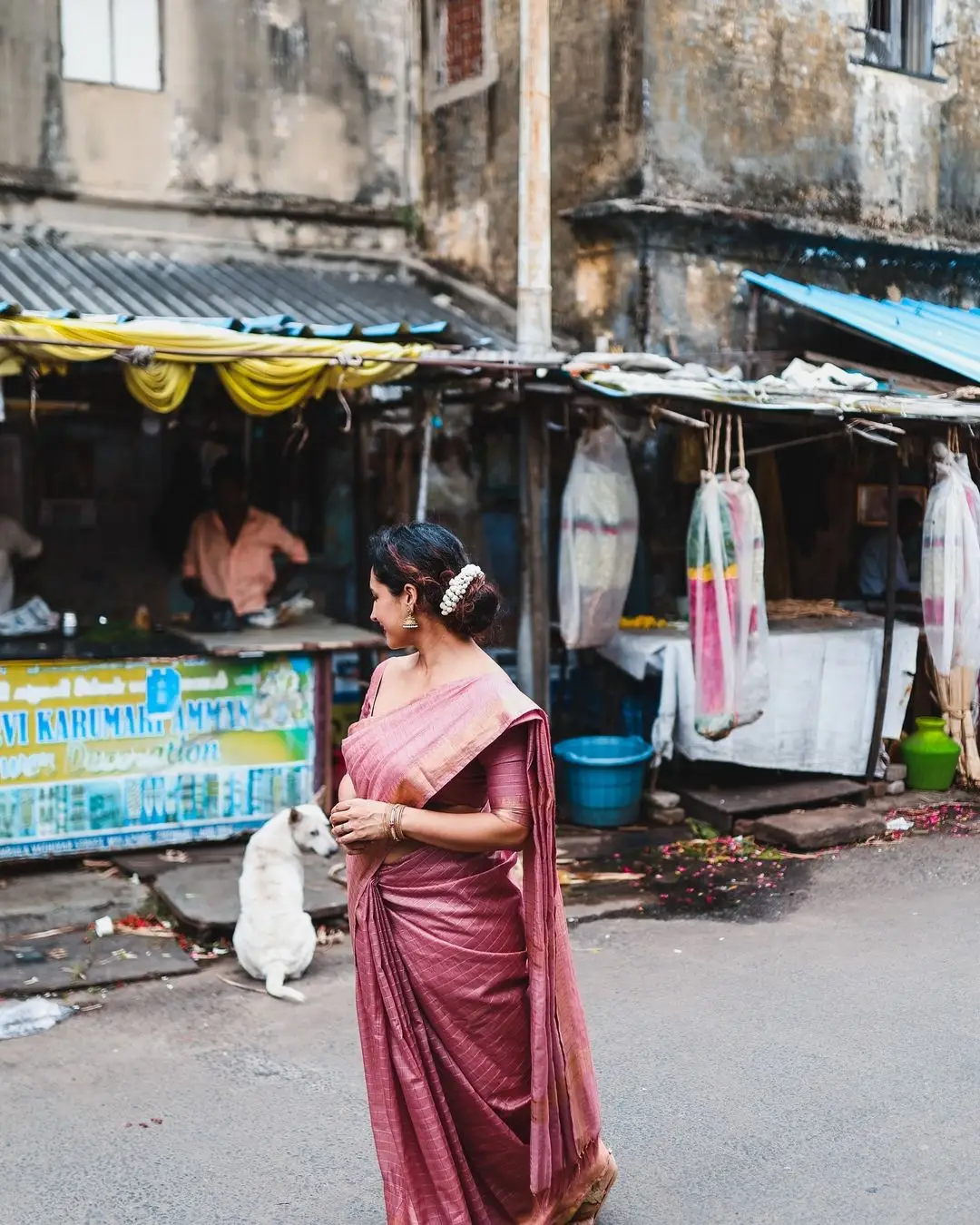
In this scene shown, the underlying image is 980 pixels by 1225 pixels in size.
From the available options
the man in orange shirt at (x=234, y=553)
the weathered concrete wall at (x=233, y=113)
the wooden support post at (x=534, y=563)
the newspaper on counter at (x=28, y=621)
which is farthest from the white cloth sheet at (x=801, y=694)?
the weathered concrete wall at (x=233, y=113)

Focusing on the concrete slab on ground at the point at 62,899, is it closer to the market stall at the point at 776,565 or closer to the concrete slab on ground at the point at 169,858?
the concrete slab on ground at the point at 169,858

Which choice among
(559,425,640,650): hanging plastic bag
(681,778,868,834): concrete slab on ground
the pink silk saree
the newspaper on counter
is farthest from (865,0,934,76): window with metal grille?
the pink silk saree

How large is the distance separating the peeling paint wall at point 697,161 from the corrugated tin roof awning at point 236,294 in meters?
0.96

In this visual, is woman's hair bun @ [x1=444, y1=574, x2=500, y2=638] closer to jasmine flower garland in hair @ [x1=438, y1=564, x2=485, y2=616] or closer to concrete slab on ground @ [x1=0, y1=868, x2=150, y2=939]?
jasmine flower garland in hair @ [x1=438, y1=564, x2=485, y2=616]

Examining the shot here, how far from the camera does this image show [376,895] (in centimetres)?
336

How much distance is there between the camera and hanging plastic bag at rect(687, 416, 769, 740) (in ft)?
26.4

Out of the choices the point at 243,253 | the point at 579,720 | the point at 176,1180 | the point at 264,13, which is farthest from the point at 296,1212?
the point at 264,13

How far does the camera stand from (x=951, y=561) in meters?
8.91

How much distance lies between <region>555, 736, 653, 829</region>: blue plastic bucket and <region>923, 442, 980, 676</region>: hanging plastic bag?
2182 millimetres

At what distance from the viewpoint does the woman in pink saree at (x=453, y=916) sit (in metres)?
3.29

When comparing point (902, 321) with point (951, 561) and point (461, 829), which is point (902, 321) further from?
point (461, 829)

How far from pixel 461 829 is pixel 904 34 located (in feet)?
35.6

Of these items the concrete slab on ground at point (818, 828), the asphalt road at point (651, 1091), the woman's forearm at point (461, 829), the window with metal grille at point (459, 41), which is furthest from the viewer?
the window with metal grille at point (459, 41)

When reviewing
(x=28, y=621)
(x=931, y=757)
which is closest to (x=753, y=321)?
(x=931, y=757)
